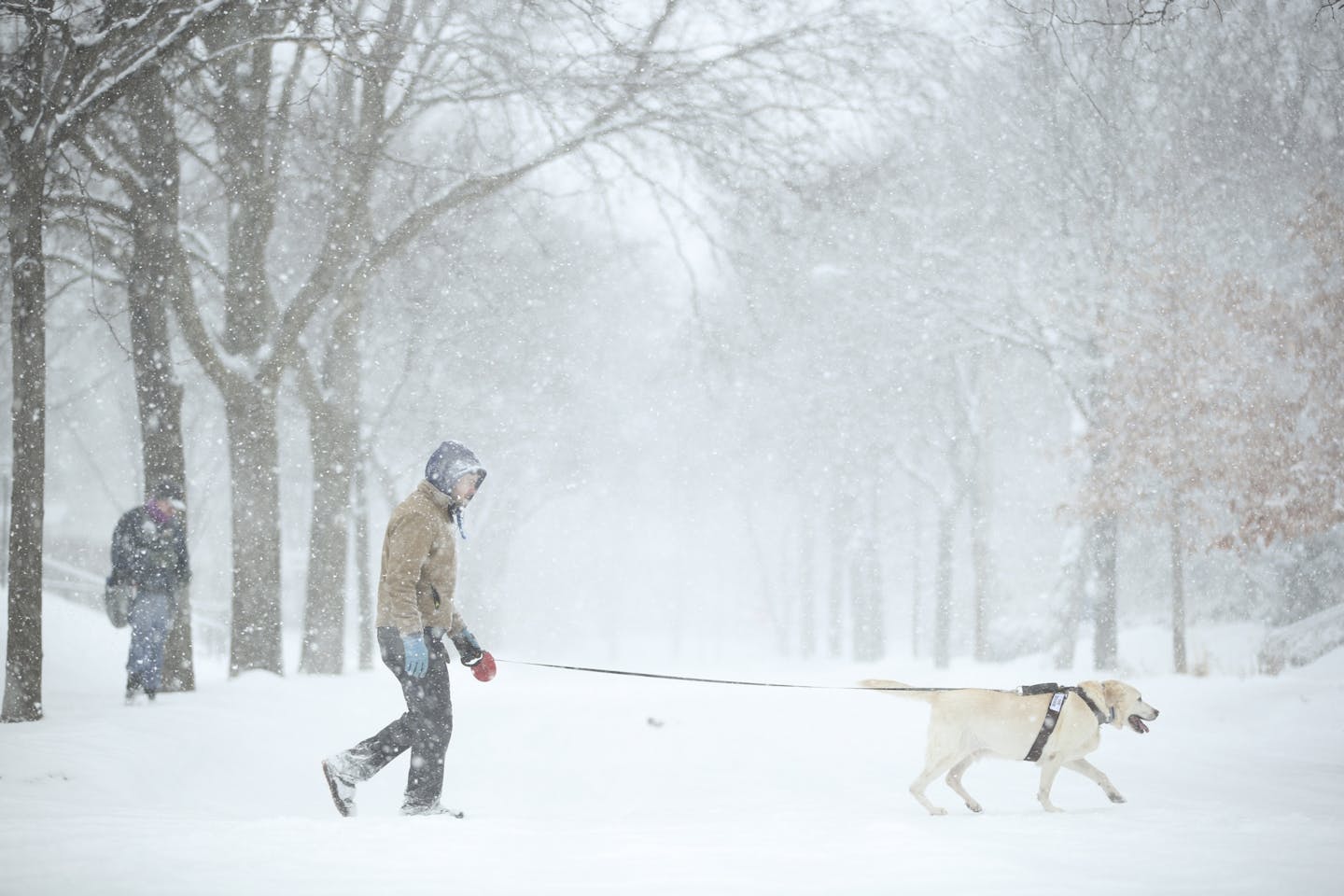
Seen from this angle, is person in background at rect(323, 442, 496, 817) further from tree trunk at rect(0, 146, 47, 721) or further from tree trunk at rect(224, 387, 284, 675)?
tree trunk at rect(224, 387, 284, 675)

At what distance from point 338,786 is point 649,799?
2.55 meters

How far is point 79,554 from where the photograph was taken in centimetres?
3553

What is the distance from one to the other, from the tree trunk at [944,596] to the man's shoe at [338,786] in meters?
18.3

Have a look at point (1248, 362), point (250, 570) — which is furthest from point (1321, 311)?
point (250, 570)

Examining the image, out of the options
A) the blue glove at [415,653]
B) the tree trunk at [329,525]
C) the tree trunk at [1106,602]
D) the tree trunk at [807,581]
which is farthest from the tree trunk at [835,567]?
the blue glove at [415,653]

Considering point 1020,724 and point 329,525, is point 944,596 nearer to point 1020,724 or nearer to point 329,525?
point 329,525

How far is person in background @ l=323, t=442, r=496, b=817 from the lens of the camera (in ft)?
17.5

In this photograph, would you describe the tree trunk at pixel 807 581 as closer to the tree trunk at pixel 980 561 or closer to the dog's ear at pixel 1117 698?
the tree trunk at pixel 980 561

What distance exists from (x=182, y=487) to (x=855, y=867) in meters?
8.43

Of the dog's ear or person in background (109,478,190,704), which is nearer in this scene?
the dog's ear

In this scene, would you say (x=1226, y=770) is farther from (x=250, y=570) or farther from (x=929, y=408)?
(x=929, y=408)

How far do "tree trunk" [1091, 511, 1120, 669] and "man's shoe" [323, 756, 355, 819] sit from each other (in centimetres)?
1382

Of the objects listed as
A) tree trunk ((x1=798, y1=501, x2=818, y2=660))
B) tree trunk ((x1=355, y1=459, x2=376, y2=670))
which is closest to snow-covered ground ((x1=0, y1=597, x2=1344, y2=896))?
tree trunk ((x1=355, y1=459, x2=376, y2=670))

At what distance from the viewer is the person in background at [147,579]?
31.1ft
